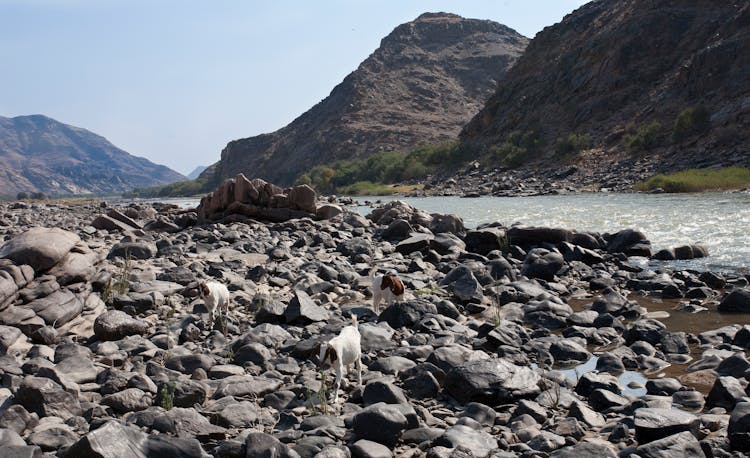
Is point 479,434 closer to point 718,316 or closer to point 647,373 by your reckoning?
point 647,373

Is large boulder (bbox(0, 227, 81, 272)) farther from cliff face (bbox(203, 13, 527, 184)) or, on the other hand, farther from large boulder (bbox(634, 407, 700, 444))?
cliff face (bbox(203, 13, 527, 184))

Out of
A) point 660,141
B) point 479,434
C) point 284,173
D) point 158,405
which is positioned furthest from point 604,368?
point 284,173

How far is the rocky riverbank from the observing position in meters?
5.18

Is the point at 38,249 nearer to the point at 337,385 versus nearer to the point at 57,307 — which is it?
the point at 57,307

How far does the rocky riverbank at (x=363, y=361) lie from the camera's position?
5.18 meters

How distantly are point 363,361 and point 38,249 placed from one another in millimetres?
5504

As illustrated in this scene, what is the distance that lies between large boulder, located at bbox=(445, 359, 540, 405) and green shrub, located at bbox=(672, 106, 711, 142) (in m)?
50.1

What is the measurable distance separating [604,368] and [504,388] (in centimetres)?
186

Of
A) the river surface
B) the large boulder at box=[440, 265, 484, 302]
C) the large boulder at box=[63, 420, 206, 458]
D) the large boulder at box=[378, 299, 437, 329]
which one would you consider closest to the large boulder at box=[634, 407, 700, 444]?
the large boulder at box=[63, 420, 206, 458]

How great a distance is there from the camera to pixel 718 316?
33.1 ft

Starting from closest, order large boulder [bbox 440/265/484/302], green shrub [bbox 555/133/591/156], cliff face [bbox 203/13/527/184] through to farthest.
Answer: large boulder [bbox 440/265/484/302] → green shrub [bbox 555/133/591/156] → cliff face [bbox 203/13/527/184]

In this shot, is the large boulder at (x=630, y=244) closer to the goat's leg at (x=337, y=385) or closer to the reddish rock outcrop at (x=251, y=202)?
the reddish rock outcrop at (x=251, y=202)

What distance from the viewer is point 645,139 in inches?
2114

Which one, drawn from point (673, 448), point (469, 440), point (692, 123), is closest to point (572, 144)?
point (692, 123)
